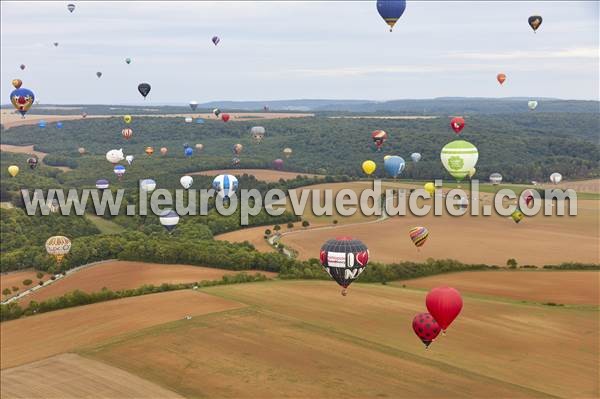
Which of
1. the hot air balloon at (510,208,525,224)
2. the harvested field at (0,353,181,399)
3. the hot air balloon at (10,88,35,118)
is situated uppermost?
the hot air balloon at (10,88,35,118)

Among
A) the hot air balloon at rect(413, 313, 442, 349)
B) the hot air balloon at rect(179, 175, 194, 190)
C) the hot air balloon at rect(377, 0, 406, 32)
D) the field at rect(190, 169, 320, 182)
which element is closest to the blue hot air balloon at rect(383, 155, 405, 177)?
the hot air balloon at rect(377, 0, 406, 32)

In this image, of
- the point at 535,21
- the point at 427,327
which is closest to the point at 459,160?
the point at 535,21

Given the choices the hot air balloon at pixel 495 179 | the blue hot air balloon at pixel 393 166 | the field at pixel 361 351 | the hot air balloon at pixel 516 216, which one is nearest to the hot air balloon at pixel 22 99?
the field at pixel 361 351

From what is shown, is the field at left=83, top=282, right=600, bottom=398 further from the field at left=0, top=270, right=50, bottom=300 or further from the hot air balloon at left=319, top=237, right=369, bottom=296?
the field at left=0, top=270, right=50, bottom=300

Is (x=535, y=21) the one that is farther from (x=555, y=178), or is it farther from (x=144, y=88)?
(x=555, y=178)

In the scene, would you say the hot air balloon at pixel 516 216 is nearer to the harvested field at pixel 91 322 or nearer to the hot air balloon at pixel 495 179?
the hot air balloon at pixel 495 179

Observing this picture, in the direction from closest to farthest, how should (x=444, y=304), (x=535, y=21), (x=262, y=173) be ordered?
(x=444, y=304), (x=535, y=21), (x=262, y=173)

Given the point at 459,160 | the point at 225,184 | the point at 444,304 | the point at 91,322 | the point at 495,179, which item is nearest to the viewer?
the point at 444,304
